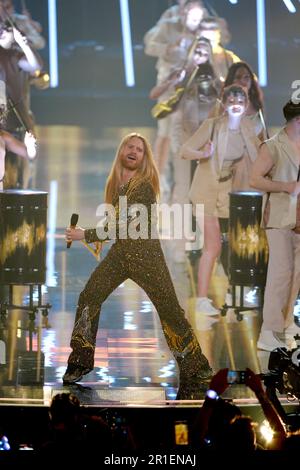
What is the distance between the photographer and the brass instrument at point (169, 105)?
403 inches

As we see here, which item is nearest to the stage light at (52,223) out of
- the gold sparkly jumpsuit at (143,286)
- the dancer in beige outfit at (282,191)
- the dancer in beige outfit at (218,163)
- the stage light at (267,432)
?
the dancer in beige outfit at (218,163)

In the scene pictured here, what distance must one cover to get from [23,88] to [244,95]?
149cm

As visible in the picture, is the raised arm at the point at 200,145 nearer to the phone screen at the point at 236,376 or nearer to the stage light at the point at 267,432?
the stage light at the point at 267,432

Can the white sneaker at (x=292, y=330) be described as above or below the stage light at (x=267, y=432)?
above

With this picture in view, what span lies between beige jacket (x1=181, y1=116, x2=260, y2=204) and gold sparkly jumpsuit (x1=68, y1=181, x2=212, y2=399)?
68.4 inches

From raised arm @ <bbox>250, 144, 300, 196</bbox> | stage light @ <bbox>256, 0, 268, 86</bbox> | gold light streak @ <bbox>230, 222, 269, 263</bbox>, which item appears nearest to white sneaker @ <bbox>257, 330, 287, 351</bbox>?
gold light streak @ <bbox>230, 222, 269, 263</bbox>

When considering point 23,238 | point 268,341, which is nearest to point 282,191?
point 268,341

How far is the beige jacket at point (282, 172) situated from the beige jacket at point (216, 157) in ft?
2.60

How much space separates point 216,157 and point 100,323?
53.1 inches

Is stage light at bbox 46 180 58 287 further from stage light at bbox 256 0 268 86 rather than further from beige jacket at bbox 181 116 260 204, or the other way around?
stage light at bbox 256 0 268 86

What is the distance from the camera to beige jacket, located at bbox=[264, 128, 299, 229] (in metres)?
8.65

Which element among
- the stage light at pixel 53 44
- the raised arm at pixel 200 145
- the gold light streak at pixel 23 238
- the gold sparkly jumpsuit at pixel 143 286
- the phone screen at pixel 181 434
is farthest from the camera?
the stage light at pixel 53 44

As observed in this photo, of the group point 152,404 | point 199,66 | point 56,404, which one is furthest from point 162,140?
point 56,404

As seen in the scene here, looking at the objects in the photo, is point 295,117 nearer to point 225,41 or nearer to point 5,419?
point 225,41
